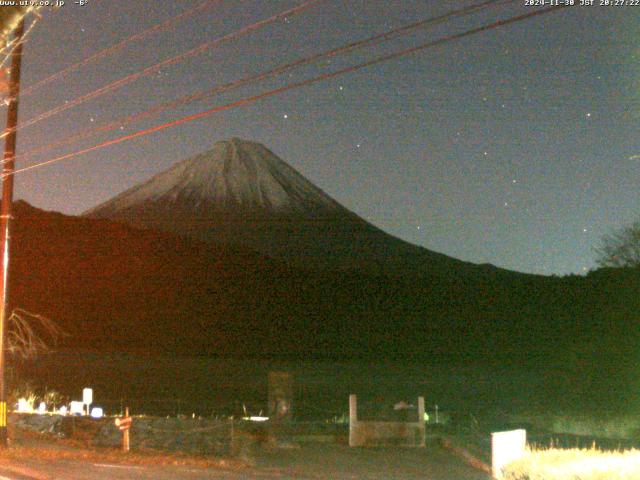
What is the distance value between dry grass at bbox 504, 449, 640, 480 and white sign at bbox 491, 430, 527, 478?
0.21 meters

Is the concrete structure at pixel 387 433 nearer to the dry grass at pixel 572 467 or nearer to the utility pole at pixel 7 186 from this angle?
the dry grass at pixel 572 467

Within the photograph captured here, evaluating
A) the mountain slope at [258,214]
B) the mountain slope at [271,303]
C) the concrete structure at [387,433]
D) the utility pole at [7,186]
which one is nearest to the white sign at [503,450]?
the concrete structure at [387,433]

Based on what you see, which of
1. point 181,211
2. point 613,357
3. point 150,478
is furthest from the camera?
point 181,211

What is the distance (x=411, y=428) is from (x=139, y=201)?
10720 centimetres

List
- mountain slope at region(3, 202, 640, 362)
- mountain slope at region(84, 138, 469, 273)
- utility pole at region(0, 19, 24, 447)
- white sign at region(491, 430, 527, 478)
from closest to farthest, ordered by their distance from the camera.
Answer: white sign at region(491, 430, 527, 478)
utility pole at region(0, 19, 24, 447)
mountain slope at region(3, 202, 640, 362)
mountain slope at region(84, 138, 469, 273)

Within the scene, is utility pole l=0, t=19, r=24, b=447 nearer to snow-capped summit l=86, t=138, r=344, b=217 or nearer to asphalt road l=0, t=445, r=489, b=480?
asphalt road l=0, t=445, r=489, b=480

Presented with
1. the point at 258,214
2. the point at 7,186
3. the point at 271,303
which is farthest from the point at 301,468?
the point at 258,214

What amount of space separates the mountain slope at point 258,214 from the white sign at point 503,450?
91.8m

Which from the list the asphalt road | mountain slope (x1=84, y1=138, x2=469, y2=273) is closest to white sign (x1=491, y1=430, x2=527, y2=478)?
the asphalt road

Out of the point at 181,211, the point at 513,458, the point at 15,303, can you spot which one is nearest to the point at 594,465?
the point at 513,458

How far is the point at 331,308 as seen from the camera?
238 ft

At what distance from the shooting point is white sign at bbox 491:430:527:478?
47.4 ft

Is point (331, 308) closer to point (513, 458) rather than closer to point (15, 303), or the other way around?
point (15, 303)

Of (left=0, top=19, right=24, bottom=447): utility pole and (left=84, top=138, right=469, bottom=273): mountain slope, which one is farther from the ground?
(left=84, top=138, right=469, bottom=273): mountain slope
